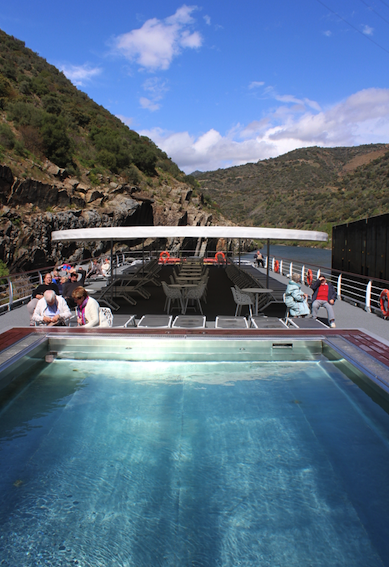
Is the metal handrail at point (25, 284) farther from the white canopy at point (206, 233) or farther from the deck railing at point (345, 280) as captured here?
the deck railing at point (345, 280)

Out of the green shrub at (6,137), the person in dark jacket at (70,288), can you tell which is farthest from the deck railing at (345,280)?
the green shrub at (6,137)

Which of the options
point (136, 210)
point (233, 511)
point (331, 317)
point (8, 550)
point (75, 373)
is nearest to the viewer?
point (8, 550)

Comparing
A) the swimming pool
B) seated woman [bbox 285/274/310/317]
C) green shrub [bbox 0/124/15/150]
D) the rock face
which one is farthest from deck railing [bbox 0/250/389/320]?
green shrub [bbox 0/124/15/150]

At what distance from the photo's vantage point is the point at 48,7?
67.1 feet

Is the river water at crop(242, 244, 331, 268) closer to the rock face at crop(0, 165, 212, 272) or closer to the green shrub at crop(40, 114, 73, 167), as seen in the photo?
the rock face at crop(0, 165, 212, 272)

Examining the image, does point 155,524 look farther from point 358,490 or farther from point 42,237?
point 42,237

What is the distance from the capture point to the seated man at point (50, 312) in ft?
17.7

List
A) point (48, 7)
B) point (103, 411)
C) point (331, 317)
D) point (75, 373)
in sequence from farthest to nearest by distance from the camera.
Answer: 1. point (48, 7)
2. point (331, 317)
3. point (75, 373)
4. point (103, 411)

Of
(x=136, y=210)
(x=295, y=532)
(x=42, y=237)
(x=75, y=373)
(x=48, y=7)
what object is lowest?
(x=295, y=532)

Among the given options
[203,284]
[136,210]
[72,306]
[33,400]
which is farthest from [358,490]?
[136,210]

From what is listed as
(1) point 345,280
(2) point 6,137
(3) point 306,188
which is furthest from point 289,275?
(3) point 306,188

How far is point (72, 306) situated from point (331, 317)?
4.56 meters

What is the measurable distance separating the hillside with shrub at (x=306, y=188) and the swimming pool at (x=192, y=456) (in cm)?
5984

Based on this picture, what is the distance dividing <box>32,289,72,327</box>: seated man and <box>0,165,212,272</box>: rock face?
51.9 feet
